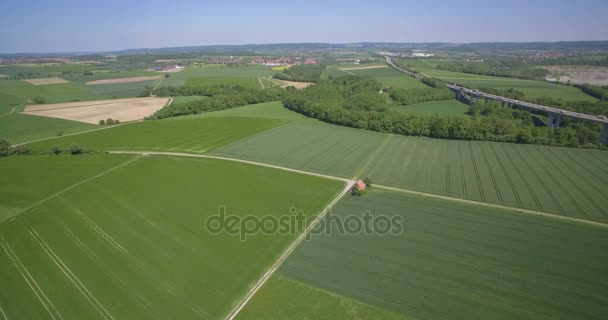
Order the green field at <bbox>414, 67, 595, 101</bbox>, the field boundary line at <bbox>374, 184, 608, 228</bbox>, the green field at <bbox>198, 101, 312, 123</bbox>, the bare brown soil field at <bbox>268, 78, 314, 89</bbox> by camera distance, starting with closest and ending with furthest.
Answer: the field boundary line at <bbox>374, 184, 608, 228</bbox>
the green field at <bbox>198, 101, 312, 123</bbox>
the green field at <bbox>414, 67, 595, 101</bbox>
the bare brown soil field at <bbox>268, 78, 314, 89</bbox>

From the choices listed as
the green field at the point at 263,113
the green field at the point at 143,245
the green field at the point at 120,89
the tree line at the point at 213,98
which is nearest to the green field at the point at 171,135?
the green field at the point at 263,113

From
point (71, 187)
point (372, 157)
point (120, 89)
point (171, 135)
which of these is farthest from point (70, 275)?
point (120, 89)

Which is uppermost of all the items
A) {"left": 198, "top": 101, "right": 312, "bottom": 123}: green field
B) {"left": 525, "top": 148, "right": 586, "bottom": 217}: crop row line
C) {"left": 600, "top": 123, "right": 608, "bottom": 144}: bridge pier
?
{"left": 198, "top": 101, "right": 312, "bottom": 123}: green field

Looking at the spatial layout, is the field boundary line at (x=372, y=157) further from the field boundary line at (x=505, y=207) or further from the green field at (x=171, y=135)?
the green field at (x=171, y=135)

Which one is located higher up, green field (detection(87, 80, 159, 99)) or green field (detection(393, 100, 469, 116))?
green field (detection(87, 80, 159, 99))

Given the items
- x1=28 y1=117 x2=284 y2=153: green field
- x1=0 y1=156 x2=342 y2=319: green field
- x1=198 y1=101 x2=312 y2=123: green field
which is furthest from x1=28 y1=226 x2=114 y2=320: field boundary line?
x1=198 y1=101 x2=312 y2=123: green field

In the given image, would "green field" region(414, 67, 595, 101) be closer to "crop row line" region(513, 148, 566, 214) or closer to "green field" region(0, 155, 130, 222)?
"crop row line" region(513, 148, 566, 214)
